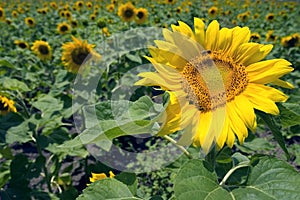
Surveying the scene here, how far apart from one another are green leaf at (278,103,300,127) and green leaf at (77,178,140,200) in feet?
1.54

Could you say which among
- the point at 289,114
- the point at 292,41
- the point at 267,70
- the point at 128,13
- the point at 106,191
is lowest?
the point at 292,41

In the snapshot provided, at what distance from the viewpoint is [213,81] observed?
97 centimetres

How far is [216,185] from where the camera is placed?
88 centimetres

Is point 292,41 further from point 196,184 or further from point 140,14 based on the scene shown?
point 196,184

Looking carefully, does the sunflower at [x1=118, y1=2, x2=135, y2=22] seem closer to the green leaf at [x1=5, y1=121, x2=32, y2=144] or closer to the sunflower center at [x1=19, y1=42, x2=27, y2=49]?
the sunflower center at [x1=19, y1=42, x2=27, y2=49]

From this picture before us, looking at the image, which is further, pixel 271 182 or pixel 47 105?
pixel 47 105

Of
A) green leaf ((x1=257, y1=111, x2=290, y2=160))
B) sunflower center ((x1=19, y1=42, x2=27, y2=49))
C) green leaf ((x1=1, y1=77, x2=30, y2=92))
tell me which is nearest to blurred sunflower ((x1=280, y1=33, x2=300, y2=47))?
sunflower center ((x1=19, y1=42, x2=27, y2=49))

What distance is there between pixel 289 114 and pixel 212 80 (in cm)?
24

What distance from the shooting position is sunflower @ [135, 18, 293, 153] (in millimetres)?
890

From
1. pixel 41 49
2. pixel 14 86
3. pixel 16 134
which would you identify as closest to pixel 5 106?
pixel 14 86

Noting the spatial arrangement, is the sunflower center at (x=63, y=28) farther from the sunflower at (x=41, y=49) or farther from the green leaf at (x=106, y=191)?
the green leaf at (x=106, y=191)

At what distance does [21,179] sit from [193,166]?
56.0 inches

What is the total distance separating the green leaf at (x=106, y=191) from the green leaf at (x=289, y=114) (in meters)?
0.47

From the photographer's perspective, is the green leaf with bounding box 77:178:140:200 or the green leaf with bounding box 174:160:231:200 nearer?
the green leaf with bounding box 174:160:231:200
